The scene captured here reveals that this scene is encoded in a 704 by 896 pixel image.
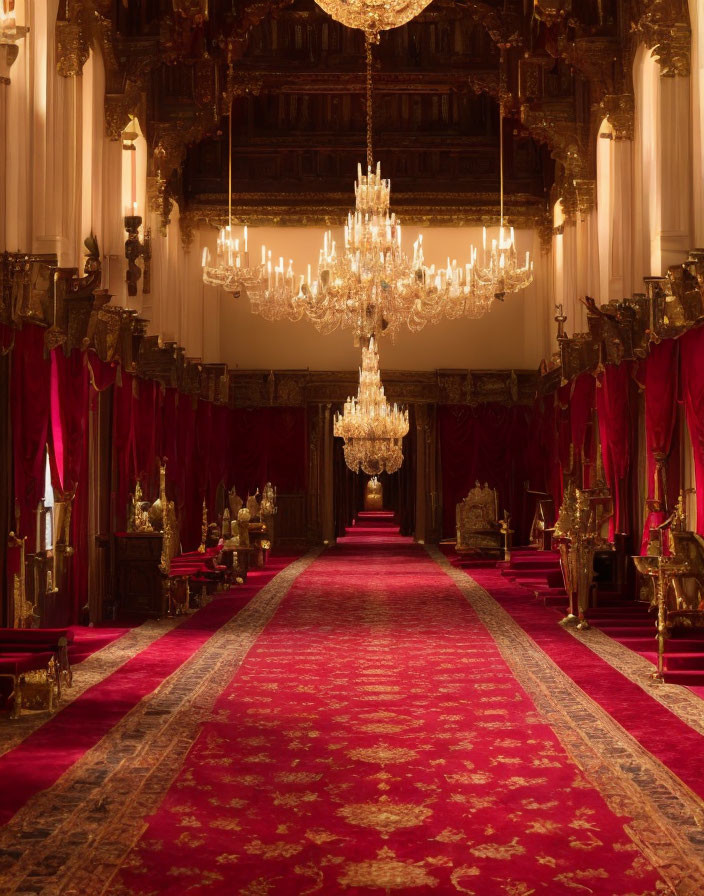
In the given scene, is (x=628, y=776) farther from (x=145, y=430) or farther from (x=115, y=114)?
(x=115, y=114)

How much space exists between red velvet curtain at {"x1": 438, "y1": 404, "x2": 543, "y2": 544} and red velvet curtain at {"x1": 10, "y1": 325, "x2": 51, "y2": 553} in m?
12.6

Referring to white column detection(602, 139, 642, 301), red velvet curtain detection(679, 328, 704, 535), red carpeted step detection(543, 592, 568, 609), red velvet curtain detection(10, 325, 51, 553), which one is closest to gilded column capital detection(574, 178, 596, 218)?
white column detection(602, 139, 642, 301)

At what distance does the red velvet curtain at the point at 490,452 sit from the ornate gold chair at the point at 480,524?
124cm

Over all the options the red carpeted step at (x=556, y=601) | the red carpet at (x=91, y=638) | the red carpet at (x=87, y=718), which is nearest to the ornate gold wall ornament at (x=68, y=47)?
the red carpet at (x=91, y=638)

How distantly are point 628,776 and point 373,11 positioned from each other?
538 cm

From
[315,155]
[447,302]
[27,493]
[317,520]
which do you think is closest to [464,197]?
[315,155]

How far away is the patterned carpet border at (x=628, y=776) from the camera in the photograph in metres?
4.11

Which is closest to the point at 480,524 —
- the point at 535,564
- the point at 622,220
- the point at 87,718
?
the point at 535,564

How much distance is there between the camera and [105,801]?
4.79 metres

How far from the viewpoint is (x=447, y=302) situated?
12.3 m

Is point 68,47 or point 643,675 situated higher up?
point 68,47

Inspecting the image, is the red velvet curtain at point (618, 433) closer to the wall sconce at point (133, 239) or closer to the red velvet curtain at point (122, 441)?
the red velvet curtain at point (122, 441)

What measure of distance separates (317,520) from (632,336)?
34.1 feet

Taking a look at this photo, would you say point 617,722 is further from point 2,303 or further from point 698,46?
point 698,46
